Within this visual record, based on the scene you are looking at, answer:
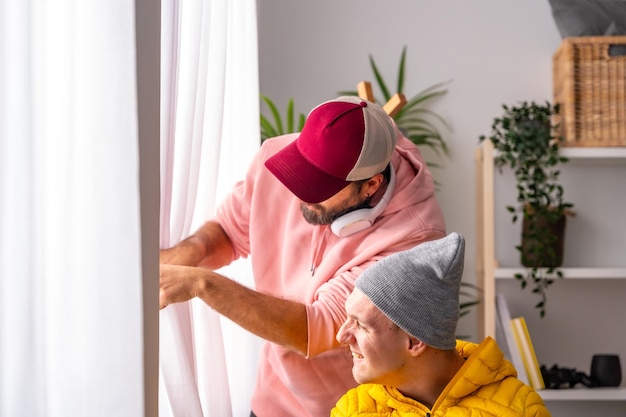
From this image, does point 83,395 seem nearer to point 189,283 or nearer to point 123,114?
point 123,114

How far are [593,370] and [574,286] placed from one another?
1.27ft

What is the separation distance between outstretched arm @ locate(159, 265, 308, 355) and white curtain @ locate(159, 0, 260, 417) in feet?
0.18

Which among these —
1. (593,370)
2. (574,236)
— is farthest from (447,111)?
(593,370)

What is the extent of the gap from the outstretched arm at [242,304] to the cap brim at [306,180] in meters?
0.21

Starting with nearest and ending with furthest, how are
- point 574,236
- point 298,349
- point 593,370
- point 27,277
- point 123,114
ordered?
point 27,277 → point 123,114 → point 298,349 → point 593,370 → point 574,236

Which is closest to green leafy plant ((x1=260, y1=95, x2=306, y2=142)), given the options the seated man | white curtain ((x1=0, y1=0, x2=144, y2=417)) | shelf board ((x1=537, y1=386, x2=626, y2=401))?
shelf board ((x1=537, y1=386, x2=626, y2=401))

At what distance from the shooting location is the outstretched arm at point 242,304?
1.40 m

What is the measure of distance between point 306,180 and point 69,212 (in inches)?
30.2

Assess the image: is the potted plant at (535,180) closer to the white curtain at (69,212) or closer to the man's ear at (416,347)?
the man's ear at (416,347)

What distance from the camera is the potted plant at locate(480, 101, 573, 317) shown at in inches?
114

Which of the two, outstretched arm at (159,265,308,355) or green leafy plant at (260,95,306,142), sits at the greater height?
green leafy plant at (260,95,306,142)

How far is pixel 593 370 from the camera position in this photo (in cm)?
→ 292

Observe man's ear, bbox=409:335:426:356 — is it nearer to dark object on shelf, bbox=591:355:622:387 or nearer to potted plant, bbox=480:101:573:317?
potted plant, bbox=480:101:573:317

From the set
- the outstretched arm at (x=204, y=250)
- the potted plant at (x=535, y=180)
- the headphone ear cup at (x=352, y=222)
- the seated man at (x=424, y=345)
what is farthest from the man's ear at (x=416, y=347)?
the potted plant at (x=535, y=180)
